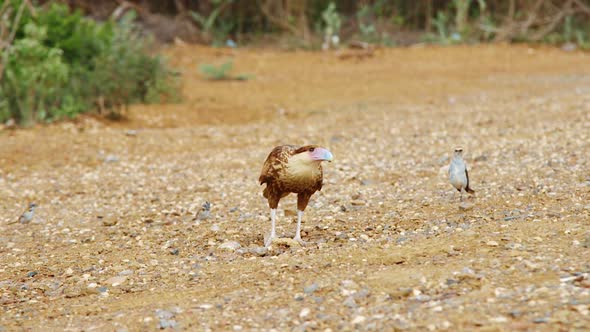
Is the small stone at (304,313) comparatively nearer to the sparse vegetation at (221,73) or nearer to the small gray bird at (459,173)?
the small gray bird at (459,173)

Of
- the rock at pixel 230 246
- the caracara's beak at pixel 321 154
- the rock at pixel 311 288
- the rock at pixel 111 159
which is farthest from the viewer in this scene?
the rock at pixel 111 159

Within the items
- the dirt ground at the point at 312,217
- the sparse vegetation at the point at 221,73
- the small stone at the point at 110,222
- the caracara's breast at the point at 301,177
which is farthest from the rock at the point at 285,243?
the sparse vegetation at the point at 221,73

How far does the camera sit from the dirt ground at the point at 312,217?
4.04 metres

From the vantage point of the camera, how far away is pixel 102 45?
439 inches

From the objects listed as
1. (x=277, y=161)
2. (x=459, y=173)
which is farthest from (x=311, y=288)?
(x=459, y=173)

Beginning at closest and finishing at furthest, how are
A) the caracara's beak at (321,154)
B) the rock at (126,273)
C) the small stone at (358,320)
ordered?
the small stone at (358,320) → the caracara's beak at (321,154) → the rock at (126,273)

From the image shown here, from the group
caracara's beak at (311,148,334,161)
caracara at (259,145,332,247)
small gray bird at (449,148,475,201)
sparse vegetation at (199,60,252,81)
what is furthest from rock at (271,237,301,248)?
sparse vegetation at (199,60,252,81)

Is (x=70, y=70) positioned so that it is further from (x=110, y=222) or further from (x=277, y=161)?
(x=277, y=161)

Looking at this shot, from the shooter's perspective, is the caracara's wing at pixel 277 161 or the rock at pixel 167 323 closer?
the rock at pixel 167 323

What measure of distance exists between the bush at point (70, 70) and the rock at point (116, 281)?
5.06 m

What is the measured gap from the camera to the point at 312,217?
20.1 ft

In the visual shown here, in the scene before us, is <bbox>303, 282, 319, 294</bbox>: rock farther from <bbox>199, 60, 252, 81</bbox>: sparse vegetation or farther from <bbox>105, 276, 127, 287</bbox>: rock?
<bbox>199, 60, 252, 81</bbox>: sparse vegetation

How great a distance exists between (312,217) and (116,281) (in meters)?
1.70

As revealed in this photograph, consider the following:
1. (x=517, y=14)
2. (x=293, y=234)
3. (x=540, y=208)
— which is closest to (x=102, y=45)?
(x=293, y=234)
